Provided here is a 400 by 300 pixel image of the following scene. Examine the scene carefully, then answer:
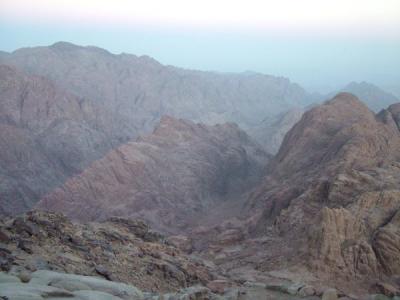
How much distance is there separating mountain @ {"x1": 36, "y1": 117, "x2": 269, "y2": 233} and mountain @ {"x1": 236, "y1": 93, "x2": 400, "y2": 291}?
1095cm

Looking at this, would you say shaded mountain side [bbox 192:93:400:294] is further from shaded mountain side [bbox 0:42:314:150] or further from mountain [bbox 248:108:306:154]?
shaded mountain side [bbox 0:42:314:150]

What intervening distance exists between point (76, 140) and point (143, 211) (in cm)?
3498

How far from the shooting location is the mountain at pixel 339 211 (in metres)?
27.0

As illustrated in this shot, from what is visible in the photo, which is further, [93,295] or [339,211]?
[339,211]

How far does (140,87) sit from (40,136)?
7043 cm

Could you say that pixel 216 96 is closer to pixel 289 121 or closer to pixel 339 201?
pixel 289 121

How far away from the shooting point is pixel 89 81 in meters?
144

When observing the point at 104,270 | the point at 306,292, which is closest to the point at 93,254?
the point at 104,270

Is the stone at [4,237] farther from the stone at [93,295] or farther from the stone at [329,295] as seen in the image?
the stone at [329,295]

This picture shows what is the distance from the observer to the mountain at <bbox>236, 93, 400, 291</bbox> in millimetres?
26984

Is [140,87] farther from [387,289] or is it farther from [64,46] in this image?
[387,289]

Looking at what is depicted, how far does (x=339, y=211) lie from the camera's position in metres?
28.6

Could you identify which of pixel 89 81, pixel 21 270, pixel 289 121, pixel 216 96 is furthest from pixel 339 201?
pixel 216 96

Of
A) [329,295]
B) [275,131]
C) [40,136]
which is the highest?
[329,295]
